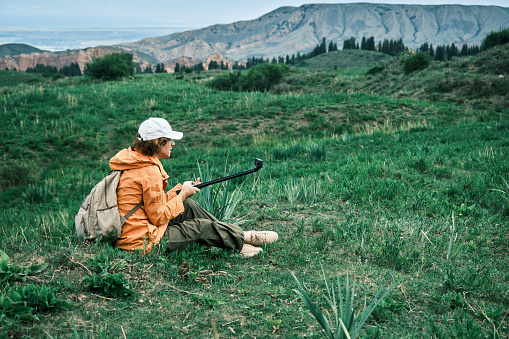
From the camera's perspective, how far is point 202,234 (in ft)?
13.6

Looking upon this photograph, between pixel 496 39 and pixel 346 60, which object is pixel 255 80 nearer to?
pixel 496 39

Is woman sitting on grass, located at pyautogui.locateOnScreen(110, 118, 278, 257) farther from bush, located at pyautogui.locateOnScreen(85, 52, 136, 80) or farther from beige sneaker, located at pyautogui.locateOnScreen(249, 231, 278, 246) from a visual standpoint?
bush, located at pyautogui.locateOnScreen(85, 52, 136, 80)

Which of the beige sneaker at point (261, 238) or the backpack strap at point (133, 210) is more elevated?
the backpack strap at point (133, 210)

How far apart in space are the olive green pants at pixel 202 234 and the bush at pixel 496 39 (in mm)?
34222

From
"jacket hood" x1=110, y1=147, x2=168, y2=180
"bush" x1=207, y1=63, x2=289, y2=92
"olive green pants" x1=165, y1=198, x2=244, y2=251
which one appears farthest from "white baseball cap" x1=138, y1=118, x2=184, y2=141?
"bush" x1=207, y1=63, x2=289, y2=92

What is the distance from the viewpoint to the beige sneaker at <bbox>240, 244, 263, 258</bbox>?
13.8ft

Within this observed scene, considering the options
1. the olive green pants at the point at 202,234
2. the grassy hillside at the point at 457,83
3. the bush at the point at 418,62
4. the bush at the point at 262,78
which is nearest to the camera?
the olive green pants at the point at 202,234

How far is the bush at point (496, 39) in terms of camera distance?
1169 inches

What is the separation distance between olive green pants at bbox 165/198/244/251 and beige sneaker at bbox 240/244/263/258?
0.07 m

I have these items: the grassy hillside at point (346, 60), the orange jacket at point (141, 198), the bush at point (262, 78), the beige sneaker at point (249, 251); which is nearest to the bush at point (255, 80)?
the bush at point (262, 78)

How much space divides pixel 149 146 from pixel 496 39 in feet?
118

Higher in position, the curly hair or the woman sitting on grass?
the curly hair

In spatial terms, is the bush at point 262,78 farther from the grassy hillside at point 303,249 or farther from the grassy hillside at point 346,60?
the grassy hillside at point 346,60

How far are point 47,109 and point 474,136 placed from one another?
18236mm
